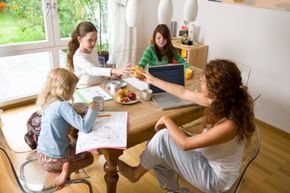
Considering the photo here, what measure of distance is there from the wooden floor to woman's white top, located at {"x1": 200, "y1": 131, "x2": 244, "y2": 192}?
0.17 meters

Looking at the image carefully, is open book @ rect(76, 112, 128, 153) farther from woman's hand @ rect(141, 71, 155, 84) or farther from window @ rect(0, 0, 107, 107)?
window @ rect(0, 0, 107, 107)

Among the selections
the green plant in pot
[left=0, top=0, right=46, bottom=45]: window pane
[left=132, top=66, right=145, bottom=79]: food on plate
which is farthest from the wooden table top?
[left=0, top=0, right=46, bottom=45]: window pane

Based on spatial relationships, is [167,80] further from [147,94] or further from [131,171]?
[131,171]

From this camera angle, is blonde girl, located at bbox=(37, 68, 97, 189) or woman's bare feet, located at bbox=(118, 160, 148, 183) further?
woman's bare feet, located at bbox=(118, 160, 148, 183)

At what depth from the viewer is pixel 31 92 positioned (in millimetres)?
3117

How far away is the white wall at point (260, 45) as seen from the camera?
2.53m

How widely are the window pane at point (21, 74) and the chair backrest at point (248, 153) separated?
2443 millimetres

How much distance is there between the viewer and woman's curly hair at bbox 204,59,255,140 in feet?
4.07

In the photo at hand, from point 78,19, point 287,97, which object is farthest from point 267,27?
point 78,19

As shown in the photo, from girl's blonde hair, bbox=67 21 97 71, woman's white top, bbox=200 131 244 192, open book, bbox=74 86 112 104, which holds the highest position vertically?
girl's blonde hair, bbox=67 21 97 71

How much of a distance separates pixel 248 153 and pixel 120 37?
220 centimetres

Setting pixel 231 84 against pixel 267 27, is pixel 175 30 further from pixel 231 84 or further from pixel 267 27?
pixel 231 84

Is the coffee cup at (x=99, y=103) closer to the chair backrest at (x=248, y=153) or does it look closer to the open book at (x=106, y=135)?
the open book at (x=106, y=135)

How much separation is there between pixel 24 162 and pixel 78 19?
6.91 feet
